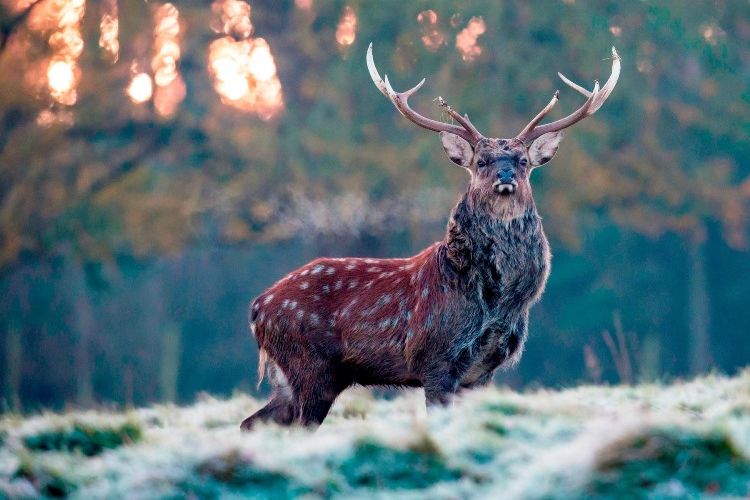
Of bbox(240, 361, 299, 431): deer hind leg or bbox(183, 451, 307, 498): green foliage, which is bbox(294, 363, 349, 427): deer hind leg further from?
bbox(183, 451, 307, 498): green foliage

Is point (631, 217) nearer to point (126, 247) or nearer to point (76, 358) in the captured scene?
point (126, 247)

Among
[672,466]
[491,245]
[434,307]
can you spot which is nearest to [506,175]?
[491,245]

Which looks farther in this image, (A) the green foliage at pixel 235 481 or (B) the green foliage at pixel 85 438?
(B) the green foliage at pixel 85 438

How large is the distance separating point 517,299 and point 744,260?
15.8 m

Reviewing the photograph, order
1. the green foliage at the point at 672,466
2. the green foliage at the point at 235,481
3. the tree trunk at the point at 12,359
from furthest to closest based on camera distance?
the tree trunk at the point at 12,359 < the green foliage at the point at 235,481 < the green foliage at the point at 672,466

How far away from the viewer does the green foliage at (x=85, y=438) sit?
615cm

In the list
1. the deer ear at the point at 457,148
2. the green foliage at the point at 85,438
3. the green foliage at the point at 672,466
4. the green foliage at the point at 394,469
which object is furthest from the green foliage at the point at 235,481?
the deer ear at the point at 457,148

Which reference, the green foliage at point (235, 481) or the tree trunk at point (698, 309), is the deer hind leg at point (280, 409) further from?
the tree trunk at point (698, 309)

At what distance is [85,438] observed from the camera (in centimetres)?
621

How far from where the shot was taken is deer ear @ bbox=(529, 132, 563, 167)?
25.3ft

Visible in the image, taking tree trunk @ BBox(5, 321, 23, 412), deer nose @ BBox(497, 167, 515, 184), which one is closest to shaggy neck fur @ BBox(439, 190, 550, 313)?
deer nose @ BBox(497, 167, 515, 184)

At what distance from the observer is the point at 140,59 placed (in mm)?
18047

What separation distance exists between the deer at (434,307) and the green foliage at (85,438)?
1.21m

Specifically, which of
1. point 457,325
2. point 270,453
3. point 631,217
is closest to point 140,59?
point 631,217
